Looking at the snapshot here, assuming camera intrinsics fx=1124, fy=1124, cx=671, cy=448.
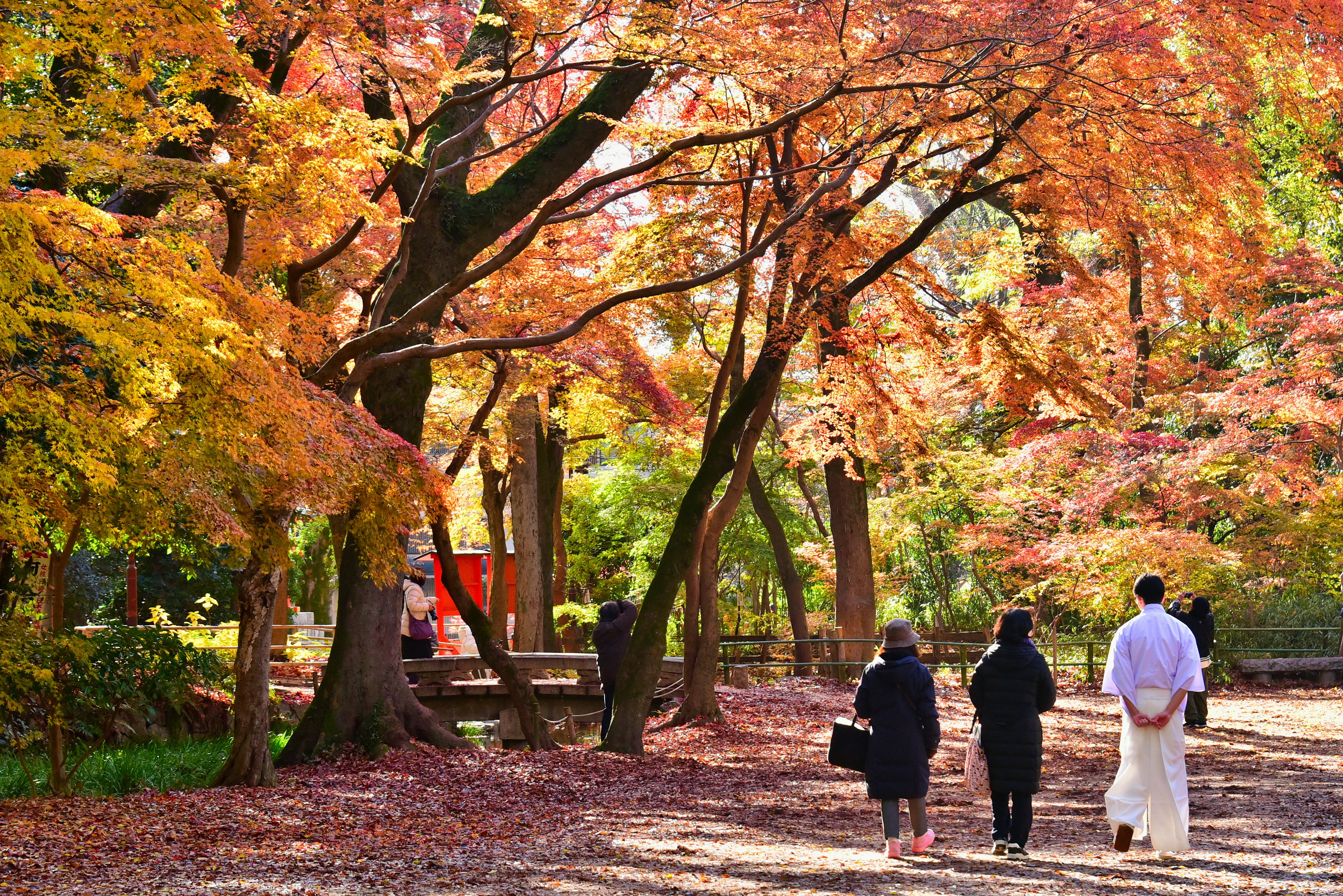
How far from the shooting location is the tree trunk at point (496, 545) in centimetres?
2127

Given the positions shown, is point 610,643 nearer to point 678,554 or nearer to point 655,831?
point 678,554

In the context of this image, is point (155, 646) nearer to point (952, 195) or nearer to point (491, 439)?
point (491, 439)

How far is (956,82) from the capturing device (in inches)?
385

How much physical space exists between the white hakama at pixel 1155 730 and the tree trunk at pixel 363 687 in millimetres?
7584

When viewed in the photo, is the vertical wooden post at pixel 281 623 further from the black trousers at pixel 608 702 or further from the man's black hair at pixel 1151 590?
the man's black hair at pixel 1151 590

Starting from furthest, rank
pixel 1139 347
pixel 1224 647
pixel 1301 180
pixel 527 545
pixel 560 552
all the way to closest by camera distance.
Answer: pixel 560 552 → pixel 527 545 → pixel 1301 180 → pixel 1224 647 → pixel 1139 347

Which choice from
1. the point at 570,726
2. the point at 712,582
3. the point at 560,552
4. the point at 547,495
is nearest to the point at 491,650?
the point at 570,726

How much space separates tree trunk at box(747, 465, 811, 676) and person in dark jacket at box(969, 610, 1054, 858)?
13.5 metres

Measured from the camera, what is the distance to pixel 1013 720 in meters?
6.55

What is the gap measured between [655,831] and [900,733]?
7.11 feet

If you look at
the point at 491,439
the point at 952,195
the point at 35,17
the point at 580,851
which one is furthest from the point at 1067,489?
the point at 35,17

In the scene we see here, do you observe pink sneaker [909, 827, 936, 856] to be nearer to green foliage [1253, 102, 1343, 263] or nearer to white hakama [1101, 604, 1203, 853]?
white hakama [1101, 604, 1203, 853]

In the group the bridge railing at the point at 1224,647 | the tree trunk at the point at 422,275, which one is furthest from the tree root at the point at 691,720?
the bridge railing at the point at 1224,647

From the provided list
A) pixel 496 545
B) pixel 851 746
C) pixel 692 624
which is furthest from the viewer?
pixel 496 545
